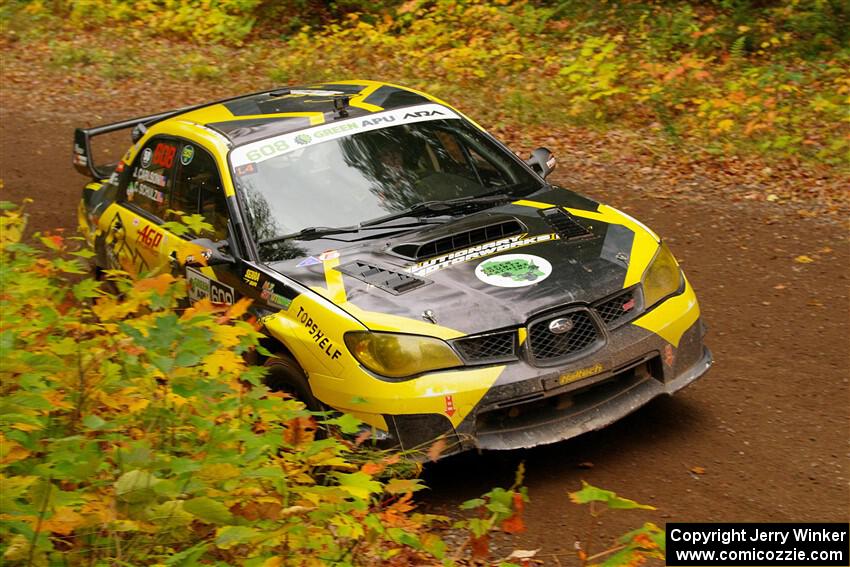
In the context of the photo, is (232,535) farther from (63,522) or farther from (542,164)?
(542,164)

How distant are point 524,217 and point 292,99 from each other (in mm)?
2012

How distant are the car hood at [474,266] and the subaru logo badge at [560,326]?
3.2 inches

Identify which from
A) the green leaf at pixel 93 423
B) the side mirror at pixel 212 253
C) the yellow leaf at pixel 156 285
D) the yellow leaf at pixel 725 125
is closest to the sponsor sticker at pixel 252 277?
the side mirror at pixel 212 253

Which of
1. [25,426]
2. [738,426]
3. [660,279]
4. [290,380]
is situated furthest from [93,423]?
[738,426]

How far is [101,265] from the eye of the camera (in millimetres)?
7742

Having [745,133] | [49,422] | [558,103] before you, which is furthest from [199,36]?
[49,422]

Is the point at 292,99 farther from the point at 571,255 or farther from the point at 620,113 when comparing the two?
the point at 620,113

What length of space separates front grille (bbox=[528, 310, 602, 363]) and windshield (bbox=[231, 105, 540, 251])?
1.40 metres

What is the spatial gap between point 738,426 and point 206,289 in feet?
10.3

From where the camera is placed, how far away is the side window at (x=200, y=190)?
6.30m

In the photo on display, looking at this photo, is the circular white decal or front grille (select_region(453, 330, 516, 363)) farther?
the circular white decal

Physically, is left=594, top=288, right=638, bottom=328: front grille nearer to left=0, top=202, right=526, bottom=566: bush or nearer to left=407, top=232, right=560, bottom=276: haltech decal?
left=407, top=232, right=560, bottom=276: haltech decal

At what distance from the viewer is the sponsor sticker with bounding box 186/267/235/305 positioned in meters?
6.08

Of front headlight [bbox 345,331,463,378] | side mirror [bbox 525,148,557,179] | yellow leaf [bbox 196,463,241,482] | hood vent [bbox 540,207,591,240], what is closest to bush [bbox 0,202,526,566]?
yellow leaf [bbox 196,463,241,482]
